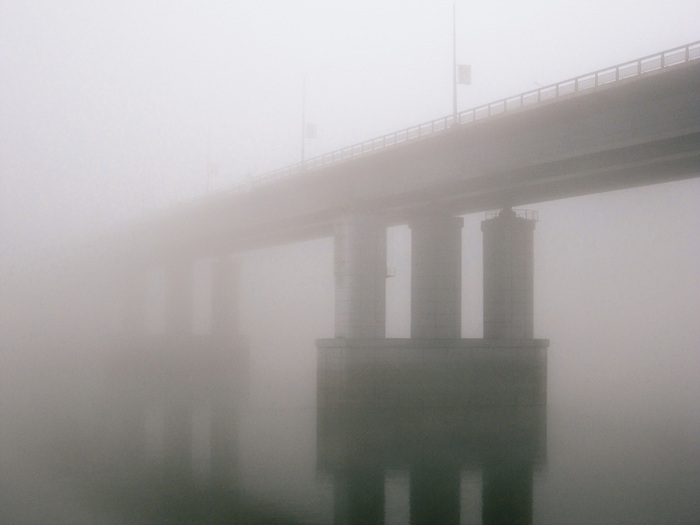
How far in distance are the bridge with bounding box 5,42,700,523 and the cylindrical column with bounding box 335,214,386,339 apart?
88 millimetres

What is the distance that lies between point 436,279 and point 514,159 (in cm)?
1492

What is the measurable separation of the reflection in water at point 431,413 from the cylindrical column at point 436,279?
191cm

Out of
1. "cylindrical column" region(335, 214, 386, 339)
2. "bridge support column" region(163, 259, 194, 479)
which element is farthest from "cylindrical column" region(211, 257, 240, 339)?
"cylindrical column" region(335, 214, 386, 339)

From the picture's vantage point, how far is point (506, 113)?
159ft

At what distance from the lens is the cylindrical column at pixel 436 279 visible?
61344 mm

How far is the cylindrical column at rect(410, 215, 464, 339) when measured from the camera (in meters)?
61.3

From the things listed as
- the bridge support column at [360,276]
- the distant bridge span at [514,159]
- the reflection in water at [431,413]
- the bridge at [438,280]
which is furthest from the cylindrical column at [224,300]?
the reflection in water at [431,413]

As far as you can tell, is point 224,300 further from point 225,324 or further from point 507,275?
point 507,275

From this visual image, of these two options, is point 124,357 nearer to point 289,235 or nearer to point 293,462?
point 289,235

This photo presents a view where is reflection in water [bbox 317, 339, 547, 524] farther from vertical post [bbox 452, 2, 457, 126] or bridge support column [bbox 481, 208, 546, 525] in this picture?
vertical post [bbox 452, 2, 457, 126]

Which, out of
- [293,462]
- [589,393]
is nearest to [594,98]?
[293,462]

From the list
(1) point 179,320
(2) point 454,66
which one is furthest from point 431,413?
(1) point 179,320

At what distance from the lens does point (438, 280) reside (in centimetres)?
6175

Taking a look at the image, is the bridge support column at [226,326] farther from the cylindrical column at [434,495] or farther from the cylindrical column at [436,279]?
the cylindrical column at [434,495]
